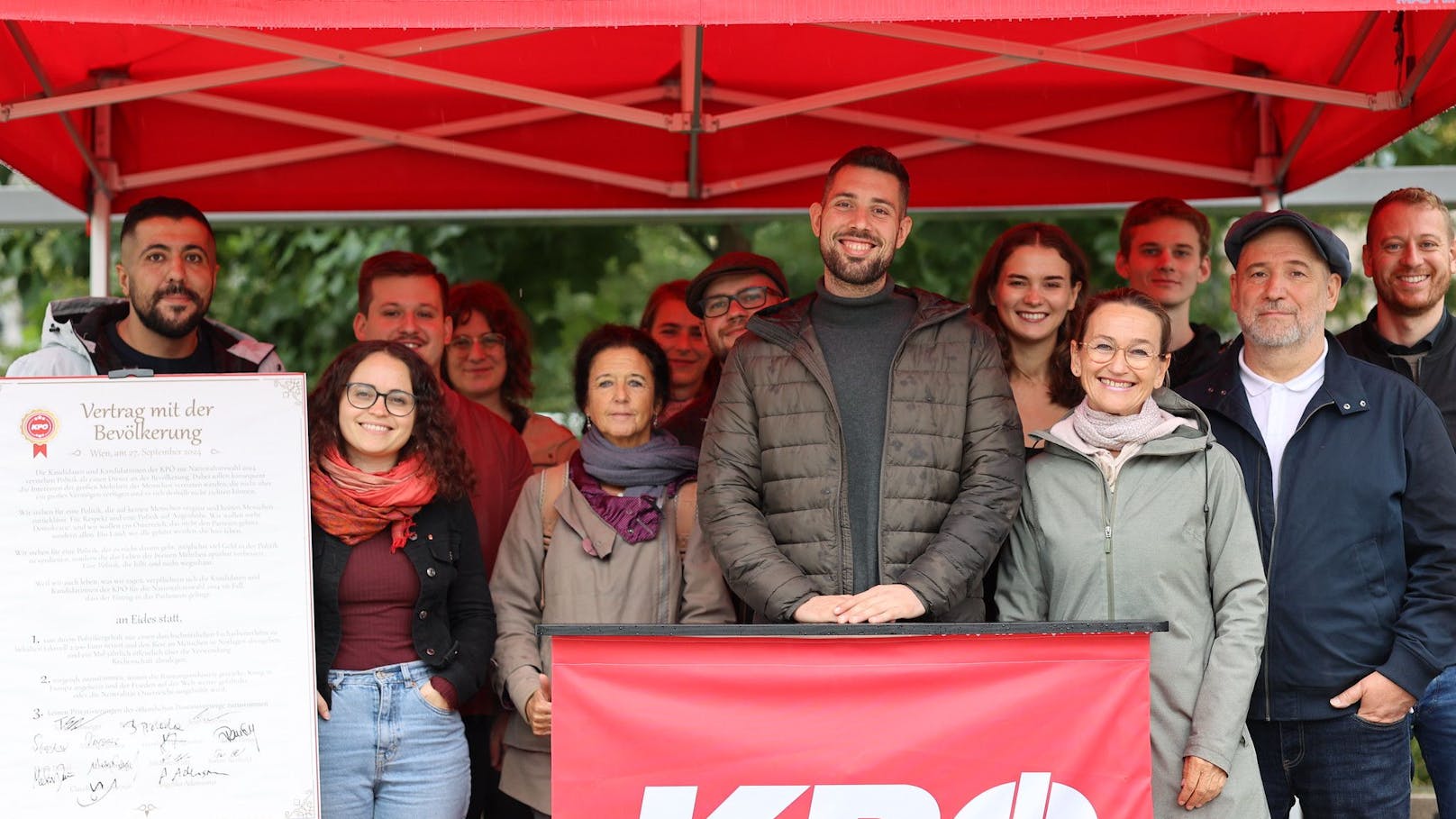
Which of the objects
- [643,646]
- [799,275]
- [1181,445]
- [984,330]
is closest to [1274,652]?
[1181,445]

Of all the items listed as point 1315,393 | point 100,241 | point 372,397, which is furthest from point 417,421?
point 100,241

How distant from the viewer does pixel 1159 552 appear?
3832 mm

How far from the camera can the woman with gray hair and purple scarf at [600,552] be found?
427cm

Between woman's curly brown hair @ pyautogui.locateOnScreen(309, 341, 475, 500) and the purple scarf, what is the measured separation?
0.35 metres

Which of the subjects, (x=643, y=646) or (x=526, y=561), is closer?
(x=643, y=646)

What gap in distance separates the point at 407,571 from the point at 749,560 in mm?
966

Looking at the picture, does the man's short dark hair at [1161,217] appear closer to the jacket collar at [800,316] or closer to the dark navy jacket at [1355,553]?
the dark navy jacket at [1355,553]

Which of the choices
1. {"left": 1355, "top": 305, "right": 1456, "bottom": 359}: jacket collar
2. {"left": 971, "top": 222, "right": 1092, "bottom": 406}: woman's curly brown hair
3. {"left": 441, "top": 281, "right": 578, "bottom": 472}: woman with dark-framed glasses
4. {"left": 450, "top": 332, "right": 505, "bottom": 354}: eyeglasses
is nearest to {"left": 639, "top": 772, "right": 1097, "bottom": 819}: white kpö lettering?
{"left": 971, "top": 222, "right": 1092, "bottom": 406}: woman's curly brown hair

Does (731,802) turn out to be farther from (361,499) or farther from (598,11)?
(598,11)

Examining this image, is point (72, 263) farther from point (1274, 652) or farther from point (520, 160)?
point (1274, 652)

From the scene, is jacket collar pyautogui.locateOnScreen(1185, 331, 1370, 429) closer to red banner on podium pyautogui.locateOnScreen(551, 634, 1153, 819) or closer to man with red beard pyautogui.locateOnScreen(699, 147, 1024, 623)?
man with red beard pyautogui.locateOnScreen(699, 147, 1024, 623)

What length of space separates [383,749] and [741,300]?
78.9 inches

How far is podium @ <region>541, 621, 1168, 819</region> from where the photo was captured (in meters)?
3.57

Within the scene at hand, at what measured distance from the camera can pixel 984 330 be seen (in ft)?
13.9
